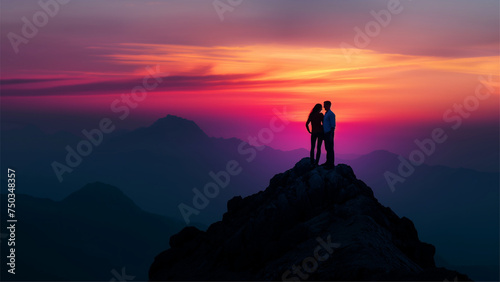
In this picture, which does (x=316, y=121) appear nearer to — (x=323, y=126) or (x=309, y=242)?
(x=323, y=126)

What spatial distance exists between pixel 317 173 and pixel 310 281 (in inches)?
403

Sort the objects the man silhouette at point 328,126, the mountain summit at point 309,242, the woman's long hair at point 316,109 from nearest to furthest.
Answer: the mountain summit at point 309,242, the man silhouette at point 328,126, the woman's long hair at point 316,109

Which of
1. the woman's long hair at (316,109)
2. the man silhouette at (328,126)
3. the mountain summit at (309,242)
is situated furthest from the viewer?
the woman's long hair at (316,109)

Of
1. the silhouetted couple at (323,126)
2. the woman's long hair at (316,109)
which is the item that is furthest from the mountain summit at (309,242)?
the woman's long hair at (316,109)

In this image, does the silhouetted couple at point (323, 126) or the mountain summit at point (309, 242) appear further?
the silhouetted couple at point (323, 126)

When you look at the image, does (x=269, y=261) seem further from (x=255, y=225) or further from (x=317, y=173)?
(x=317, y=173)

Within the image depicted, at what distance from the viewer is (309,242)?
2566 centimetres

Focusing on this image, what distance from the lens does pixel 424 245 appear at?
95.9 ft

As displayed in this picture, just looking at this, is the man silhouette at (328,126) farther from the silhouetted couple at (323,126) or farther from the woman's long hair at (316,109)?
the woman's long hair at (316,109)

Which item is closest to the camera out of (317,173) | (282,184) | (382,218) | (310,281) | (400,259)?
(310,281)

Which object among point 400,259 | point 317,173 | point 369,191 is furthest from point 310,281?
point 369,191

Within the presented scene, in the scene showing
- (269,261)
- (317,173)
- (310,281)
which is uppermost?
(317,173)

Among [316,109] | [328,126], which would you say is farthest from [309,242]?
[316,109]

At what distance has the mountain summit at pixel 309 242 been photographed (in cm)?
2245
